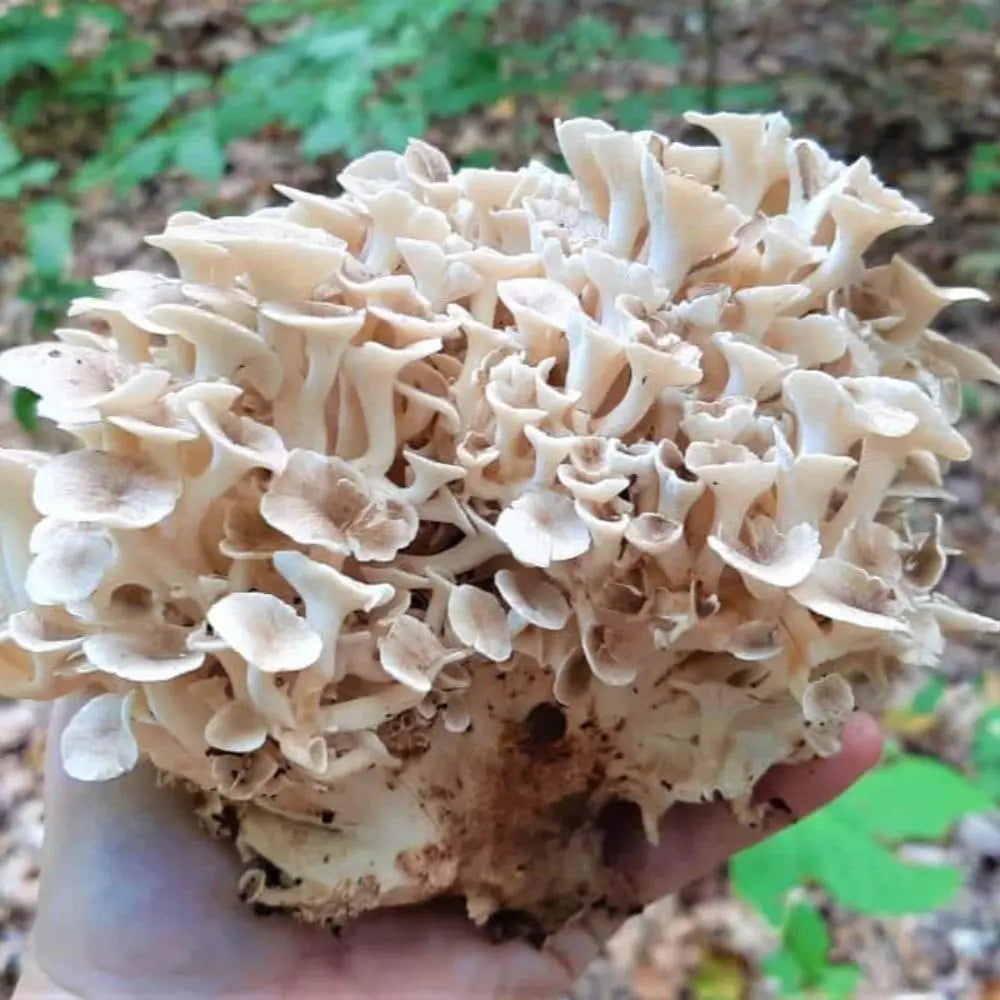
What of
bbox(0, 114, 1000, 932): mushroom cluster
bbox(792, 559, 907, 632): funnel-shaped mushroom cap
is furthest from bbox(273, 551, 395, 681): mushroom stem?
bbox(792, 559, 907, 632): funnel-shaped mushroom cap

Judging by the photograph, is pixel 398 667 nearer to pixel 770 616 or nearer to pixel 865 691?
pixel 770 616

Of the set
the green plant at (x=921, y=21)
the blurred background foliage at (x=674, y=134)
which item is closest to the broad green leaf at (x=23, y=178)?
the blurred background foliage at (x=674, y=134)

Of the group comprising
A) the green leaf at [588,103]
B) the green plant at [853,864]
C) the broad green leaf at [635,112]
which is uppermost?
the broad green leaf at [635,112]

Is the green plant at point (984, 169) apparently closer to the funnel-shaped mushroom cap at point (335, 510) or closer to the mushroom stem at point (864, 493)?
the mushroom stem at point (864, 493)

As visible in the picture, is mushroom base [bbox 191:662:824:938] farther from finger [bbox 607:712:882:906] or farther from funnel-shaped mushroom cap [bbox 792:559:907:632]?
funnel-shaped mushroom cap [bbox 792:559:907:632]

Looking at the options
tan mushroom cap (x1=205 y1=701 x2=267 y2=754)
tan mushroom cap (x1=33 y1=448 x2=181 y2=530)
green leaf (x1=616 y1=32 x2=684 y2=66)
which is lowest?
tan mushroom cap (x1=205 y1=701 x2=267 y2=754)

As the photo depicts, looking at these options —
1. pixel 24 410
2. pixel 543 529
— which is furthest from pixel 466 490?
pixel 24 410

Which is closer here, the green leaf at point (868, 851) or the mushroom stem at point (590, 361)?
the mushroom stem at point (590, 361)
